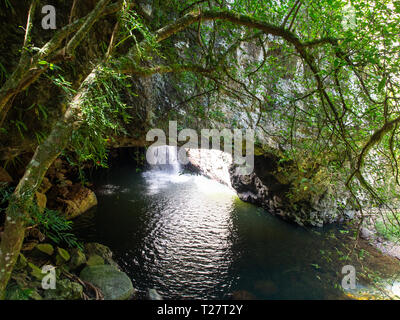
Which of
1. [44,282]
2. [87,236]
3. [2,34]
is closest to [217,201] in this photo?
[87,236]

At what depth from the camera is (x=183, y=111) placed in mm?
5301

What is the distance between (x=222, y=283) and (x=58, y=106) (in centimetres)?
522

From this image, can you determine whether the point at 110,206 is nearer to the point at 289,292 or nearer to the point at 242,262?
the point at 242,262

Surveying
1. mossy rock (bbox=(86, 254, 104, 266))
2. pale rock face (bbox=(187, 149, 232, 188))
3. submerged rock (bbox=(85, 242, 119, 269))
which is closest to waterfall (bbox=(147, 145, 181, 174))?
pale rock face (bbox=(187, 149, 232, 188))

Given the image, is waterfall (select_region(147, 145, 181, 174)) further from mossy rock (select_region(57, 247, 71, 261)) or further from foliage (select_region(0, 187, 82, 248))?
foliage (select_region(0, 187, 82, 248))

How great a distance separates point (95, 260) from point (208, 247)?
3.39m

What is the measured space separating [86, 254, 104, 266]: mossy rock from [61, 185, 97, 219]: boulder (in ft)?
9.08

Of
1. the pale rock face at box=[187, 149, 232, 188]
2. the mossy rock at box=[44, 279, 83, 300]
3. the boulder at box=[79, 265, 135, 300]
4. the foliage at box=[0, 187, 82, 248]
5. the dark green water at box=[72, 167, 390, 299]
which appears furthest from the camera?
the pale rock face at box=[187, 149, 232, 188]

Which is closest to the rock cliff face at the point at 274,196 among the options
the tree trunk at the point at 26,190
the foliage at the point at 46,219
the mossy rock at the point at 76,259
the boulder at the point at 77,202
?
the mossy rock at the point at 76,259

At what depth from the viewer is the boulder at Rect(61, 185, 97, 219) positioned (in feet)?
23.9

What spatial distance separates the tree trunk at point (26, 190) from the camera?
5.17 feet

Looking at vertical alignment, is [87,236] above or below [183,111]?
below

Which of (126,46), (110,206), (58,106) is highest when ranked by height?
(126,46)

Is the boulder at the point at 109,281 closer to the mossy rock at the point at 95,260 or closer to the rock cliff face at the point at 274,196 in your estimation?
the mossy rock at the point at 95,260
